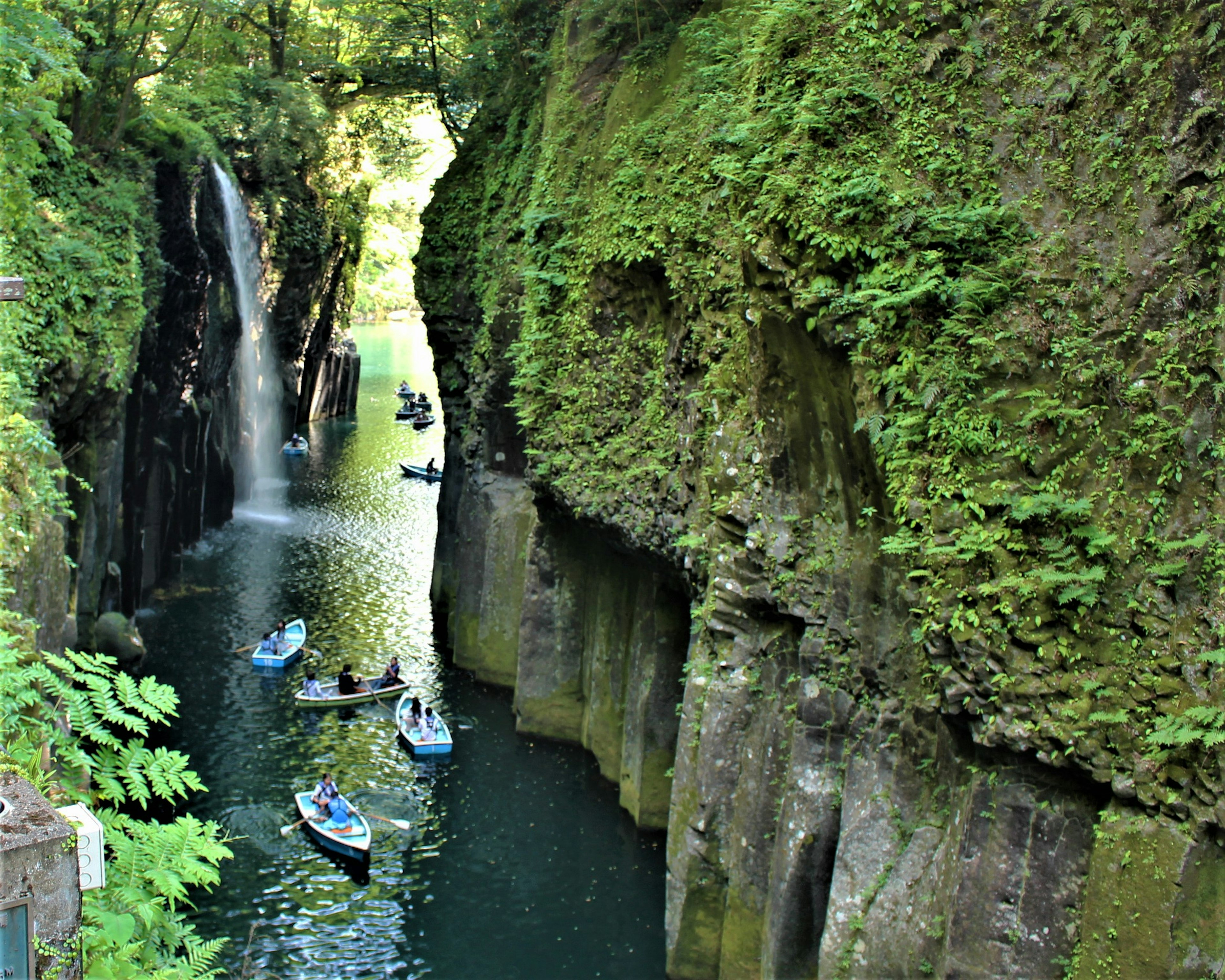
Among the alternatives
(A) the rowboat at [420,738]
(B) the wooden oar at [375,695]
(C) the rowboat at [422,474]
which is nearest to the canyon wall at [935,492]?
(A) the rowboat at [420,738]

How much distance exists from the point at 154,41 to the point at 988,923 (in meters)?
25.9

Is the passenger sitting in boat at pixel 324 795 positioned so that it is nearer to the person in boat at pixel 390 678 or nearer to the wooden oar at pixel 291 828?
the wooden oar at pixel 291 828

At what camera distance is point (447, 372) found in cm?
2955

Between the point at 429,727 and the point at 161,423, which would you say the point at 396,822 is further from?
the point at 161,423

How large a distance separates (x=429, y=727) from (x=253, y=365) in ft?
77.8

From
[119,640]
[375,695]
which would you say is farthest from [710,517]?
[119,640]

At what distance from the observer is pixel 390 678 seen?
24250 millimetres

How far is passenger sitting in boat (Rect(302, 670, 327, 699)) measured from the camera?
23.3 m

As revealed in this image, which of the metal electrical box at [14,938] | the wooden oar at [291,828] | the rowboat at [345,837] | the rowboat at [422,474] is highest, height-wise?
the metal electrical box at [14,938]

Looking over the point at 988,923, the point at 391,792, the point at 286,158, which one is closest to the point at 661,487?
the point at 391,792

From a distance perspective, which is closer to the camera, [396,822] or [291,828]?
[291,828]

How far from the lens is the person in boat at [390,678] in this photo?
24.0m

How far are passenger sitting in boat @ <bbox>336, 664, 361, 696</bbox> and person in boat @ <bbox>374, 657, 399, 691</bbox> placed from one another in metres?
0.49

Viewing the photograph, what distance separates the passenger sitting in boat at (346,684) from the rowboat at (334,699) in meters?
0.05
